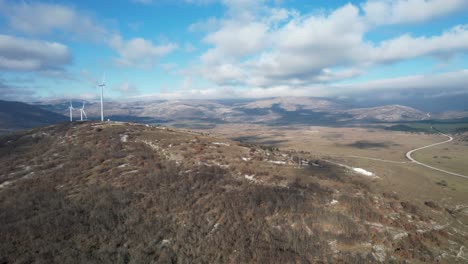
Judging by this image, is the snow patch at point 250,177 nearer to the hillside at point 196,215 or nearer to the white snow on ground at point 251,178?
the white snow on ground at point 251,178

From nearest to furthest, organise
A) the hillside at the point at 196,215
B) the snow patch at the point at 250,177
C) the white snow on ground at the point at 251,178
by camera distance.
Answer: the hillside at the point at 196,215
the white snow on ground at the point at 251,178
the snow patch at the point at 250,177

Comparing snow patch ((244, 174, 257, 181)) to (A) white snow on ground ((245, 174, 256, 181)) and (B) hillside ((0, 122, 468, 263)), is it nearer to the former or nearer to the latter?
(A) white snow on ground ((245, 174, 256, 181))

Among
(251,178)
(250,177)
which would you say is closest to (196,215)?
(251,178)

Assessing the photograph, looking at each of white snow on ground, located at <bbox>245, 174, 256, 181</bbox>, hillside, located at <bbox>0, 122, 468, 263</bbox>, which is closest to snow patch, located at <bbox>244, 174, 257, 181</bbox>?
white snow on ground, located at <bbox>245, 174, 256, 181</bbox>

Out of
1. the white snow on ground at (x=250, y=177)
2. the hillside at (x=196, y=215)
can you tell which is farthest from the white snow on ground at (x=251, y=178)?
the hillside at (x=196, y=215)

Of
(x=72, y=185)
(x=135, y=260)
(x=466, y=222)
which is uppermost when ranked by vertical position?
(x=72, y=185)

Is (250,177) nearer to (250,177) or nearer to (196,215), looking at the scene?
(250,177)

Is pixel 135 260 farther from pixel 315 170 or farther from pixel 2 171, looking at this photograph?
pixel 315 170

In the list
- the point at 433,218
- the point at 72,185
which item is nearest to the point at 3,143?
the point at 72,185
